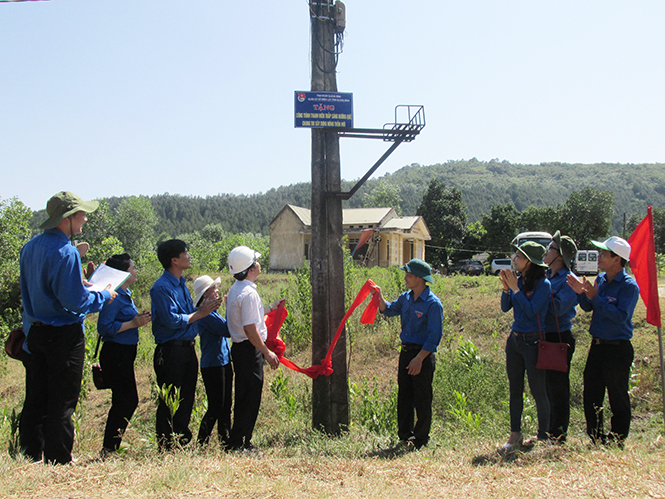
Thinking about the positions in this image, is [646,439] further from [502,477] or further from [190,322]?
Answer: [190,322]

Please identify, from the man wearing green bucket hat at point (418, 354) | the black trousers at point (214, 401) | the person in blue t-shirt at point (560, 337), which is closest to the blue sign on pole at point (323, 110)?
the man wearing green bucket hat at point (418, 354)

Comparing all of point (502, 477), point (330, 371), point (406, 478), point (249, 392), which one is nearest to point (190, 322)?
point (249, 392)

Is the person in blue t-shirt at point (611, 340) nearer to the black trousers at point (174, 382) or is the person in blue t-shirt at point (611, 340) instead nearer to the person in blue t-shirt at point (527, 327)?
the person in blue t-shirt at point (527, 327)

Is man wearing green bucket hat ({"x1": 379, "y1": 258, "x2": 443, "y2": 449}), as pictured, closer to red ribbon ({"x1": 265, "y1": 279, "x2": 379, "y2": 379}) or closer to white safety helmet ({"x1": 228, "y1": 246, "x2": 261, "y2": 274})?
red ribbon ({"x1": 265, "y1": 279, "x2": 379, "y2": 379})

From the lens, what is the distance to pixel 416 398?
4.45 meters

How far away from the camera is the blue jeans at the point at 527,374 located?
4328mm

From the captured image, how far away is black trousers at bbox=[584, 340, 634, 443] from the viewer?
4117 millimetres

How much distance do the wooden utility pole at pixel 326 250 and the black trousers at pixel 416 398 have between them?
86 centimetres

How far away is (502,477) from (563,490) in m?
0.44

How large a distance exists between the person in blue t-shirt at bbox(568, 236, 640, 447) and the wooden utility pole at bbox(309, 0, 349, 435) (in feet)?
7.87

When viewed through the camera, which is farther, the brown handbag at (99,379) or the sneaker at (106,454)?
the brown handbag at (99,379)

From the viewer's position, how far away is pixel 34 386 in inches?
137

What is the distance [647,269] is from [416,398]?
2.59 m

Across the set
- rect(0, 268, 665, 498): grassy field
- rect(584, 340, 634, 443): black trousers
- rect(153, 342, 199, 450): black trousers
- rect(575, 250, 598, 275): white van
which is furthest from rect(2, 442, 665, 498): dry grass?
rect(575, 250, 598, 275): white van
